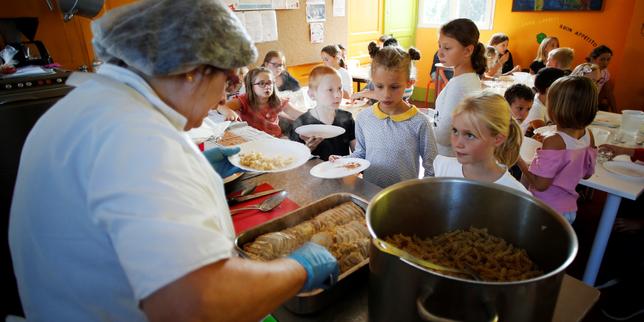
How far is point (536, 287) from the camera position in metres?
0.54

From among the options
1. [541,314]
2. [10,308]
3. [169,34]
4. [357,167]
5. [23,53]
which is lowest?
[10,308]

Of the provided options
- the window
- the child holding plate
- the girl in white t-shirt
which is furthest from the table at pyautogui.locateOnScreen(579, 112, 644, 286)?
the window

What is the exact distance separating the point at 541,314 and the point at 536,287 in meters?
0.07

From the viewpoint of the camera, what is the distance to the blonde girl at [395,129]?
5.54ft

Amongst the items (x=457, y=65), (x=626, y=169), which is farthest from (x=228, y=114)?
(x=626, y=169)

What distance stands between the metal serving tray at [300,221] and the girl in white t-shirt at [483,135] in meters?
0.50

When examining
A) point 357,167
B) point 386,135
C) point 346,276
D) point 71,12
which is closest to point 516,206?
point 346,276

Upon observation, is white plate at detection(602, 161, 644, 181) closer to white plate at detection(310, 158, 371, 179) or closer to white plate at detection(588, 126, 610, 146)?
white plate at detection(588, 126, 610, 146)

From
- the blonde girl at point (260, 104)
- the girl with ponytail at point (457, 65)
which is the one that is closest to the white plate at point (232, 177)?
the blonde girl at point (260, 104)

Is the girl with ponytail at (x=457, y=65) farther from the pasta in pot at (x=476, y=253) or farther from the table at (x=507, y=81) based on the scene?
the table at (x=507, y=81)

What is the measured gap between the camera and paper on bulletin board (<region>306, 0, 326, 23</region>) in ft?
14.4

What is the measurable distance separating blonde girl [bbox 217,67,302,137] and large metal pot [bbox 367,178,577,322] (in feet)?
6.04

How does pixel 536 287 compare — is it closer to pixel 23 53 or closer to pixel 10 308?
pixel 10 308

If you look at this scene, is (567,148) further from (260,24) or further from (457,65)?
(260,24)
